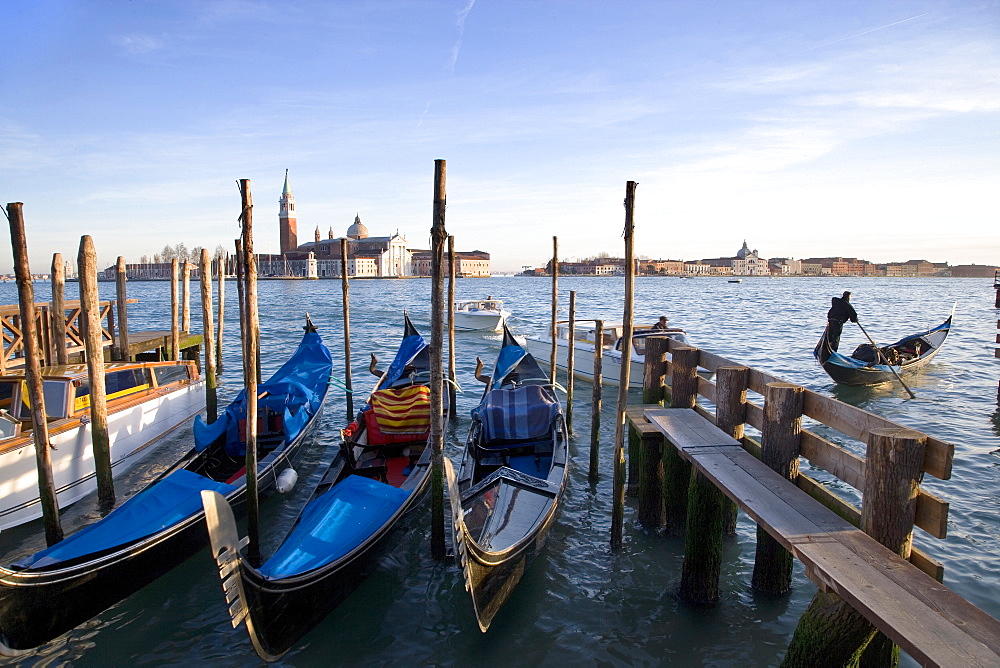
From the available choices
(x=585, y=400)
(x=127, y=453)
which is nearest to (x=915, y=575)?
(x=127, y=453)

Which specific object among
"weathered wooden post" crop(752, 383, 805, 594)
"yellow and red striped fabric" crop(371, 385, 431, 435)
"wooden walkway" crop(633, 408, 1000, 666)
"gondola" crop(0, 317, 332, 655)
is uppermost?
"weathered wooden post" crop(752, 383, 805, 594)

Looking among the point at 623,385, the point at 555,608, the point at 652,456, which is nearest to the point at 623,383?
the point at 623,385

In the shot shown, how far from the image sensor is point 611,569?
5.02m

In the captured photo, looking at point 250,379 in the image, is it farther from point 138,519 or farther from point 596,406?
point 596,406

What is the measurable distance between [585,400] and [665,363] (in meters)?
5.84

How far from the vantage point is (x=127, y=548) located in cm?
438

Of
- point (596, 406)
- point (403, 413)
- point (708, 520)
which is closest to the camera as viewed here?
point (708, 520)

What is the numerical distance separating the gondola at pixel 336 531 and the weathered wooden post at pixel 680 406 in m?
2.28

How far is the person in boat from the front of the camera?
38.7 feet

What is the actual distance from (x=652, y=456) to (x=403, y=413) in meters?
2.88

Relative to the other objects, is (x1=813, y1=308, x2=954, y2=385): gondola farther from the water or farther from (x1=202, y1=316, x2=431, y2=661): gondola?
(x1=202, y1=316, x2=431, y2=661): gondola

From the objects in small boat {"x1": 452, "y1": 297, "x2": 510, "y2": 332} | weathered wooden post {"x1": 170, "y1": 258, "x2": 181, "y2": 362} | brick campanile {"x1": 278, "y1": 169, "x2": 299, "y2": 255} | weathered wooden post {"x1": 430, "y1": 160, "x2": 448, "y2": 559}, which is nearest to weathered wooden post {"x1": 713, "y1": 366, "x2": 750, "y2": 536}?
weathered wooden post {"x1": 430, "y1": 160, "x2": 448, "y2": 559}

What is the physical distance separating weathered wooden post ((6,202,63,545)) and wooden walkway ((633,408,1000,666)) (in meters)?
4.90

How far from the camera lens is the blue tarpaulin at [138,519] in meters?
4.16
